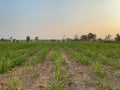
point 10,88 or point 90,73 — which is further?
point 90,73

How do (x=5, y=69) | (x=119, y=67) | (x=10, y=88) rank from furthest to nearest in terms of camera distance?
(x=119, y=67), (x=5, y=69), (x=10, y=88)

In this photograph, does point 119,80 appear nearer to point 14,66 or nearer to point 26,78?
point 26,78

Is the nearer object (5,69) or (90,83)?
(90,83)

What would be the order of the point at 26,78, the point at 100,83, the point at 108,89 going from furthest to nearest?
1. the point at 26,78
2. the point at 100,83
3. the point at 108,89

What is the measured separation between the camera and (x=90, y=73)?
780 cm

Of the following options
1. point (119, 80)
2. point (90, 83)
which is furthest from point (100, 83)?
point (119, 80)

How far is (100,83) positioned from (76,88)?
62cm

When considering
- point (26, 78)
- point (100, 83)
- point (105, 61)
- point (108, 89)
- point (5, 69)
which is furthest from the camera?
point (105, 61)

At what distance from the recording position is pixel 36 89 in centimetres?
545

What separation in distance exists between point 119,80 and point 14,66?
3.84m

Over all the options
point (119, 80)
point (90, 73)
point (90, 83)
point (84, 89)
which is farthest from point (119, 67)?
point (84, 89)

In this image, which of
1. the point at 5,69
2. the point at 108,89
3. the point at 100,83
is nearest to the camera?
the point at 108,89

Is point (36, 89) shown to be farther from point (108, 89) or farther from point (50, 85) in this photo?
point (108, 89)

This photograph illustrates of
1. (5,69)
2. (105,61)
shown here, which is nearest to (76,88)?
(5,69)
